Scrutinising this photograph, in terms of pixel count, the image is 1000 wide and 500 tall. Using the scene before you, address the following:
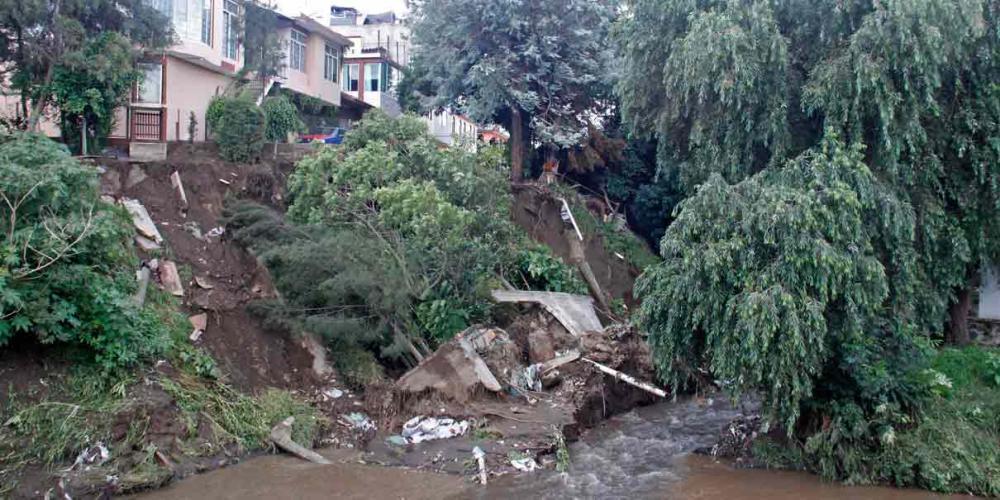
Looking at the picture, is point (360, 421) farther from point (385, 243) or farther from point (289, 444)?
point (385, 243)

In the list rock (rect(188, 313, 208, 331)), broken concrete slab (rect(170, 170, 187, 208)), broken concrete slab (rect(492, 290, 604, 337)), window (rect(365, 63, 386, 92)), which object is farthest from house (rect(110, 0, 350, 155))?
broken concrete slab (rect(492, 290, 604, 337))

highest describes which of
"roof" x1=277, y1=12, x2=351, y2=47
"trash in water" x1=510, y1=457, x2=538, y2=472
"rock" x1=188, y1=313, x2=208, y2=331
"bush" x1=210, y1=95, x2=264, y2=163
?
"roof" x1=277, y1=12, x2=351, y2=47

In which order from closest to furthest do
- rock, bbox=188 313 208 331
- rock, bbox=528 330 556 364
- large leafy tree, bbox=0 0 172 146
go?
rock, bbox=188 313 208 331 → rock, bbox=528 330 556 364 → large leafy tree, bbox=0 0 172 146

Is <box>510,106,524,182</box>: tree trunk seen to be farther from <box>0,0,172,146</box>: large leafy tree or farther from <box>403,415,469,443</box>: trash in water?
<box>403,415,469,443</box>: trash in water

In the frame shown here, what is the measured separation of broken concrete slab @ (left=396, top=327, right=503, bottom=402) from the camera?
592 inches

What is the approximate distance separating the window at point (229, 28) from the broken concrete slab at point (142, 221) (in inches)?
401

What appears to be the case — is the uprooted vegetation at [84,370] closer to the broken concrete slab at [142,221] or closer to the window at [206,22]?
the broken concrete slab at [142,221]

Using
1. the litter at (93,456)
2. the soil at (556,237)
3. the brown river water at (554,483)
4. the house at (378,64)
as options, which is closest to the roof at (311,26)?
the house at (378,64)

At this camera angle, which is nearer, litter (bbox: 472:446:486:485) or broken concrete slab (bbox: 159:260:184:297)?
litter (bbox: 472:446:486:485)

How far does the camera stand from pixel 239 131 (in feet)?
69.5

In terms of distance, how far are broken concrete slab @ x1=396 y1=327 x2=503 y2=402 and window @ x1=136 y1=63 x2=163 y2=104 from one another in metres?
13.0

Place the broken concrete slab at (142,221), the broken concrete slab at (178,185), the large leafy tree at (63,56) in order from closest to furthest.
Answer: the broken concrete slab at (142,221) → the large leafy tree at (63,56) → the broken concrete slab at (178,185)

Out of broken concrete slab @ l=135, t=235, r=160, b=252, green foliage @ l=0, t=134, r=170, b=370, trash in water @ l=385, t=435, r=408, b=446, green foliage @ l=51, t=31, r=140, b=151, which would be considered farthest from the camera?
green foliage @ l=51, t=31, r=140, b=151

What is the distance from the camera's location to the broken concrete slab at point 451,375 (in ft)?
49.4
